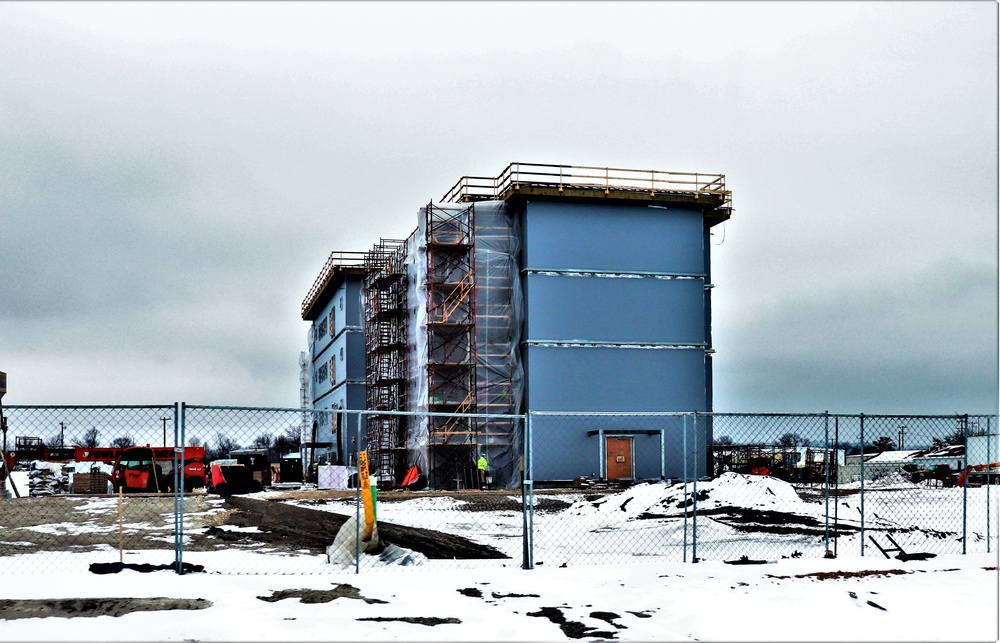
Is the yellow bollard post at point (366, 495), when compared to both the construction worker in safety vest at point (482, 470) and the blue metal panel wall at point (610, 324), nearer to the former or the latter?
the construction worker in safety vest at point (482, 470)

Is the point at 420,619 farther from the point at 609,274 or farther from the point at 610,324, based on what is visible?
the point at 609,274

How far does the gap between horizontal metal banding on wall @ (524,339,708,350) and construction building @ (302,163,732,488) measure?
55 mm

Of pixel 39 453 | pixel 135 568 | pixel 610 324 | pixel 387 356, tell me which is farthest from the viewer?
pixel 39 453

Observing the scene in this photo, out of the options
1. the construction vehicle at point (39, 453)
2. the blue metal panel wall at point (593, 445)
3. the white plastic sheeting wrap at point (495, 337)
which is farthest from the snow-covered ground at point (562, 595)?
the construction vehicle at point (39, 453)

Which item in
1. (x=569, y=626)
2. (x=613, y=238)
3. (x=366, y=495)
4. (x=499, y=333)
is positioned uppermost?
(x=613, y=238)

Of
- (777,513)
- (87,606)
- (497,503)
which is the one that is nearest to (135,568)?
(87,606)

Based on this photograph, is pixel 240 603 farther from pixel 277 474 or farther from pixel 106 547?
pixel 277 474

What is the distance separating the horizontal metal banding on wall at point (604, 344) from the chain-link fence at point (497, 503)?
10.9 feet

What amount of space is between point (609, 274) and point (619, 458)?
327 inches

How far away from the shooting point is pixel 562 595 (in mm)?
11023

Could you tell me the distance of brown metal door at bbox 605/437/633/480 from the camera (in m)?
41.7

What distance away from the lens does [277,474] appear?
48750 millimetres

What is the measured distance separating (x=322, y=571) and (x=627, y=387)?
30330mm

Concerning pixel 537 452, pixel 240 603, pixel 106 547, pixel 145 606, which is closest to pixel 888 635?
pixel 240 603
